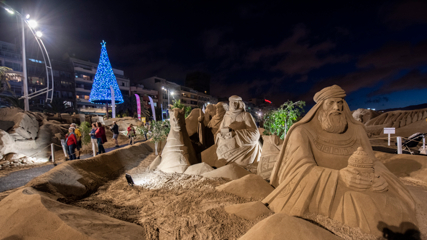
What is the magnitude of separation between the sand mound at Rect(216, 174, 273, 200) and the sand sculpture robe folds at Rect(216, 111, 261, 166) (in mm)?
1864

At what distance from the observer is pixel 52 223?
1.90m

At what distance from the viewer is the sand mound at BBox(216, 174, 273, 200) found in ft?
9.55

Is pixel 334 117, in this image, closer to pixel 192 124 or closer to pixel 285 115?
pixel 285 115

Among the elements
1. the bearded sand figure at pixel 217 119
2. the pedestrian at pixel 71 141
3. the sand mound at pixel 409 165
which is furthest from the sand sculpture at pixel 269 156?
the pedestrian at pixel 71 141

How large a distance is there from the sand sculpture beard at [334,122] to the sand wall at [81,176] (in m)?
4.47

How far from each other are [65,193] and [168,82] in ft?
122

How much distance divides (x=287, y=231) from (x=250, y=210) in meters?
0.75

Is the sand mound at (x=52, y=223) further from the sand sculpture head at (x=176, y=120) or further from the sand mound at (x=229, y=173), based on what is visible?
the sand sculpture head at (x=176, y=120)

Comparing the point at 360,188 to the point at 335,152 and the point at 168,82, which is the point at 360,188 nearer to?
the point at 335,152

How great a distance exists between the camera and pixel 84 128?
1012 centimetres

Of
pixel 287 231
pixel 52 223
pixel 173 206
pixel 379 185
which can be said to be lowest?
pixel 173 206

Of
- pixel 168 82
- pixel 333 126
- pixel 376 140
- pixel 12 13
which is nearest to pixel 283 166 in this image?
pixel 333 126

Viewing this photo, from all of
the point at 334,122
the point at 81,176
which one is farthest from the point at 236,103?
the point at 81,176

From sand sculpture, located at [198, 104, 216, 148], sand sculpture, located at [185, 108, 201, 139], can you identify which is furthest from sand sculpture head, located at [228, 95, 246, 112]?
sand sculpture, located at [185, 108, 201, 139]
